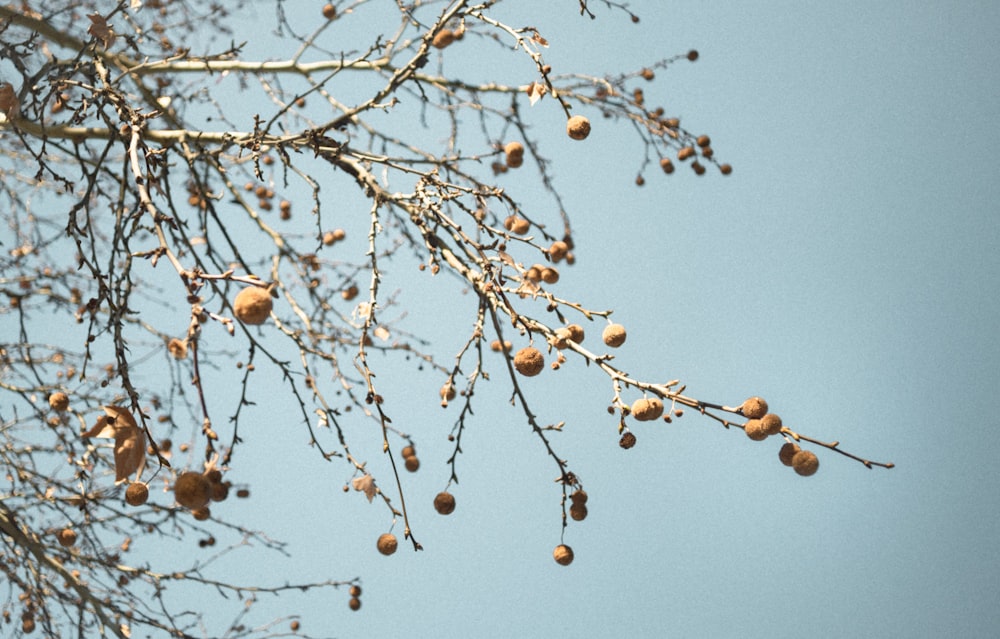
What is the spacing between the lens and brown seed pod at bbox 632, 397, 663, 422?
123 cm

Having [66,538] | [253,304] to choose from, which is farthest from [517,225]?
[66,538]

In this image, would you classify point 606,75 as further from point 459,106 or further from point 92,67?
point 92,67

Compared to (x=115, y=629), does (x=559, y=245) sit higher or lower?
higher

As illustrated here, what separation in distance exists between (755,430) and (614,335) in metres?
0.30

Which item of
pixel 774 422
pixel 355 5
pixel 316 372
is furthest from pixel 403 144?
pixel 774 422

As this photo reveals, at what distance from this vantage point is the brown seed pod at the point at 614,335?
136 cm

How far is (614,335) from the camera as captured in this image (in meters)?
1.36

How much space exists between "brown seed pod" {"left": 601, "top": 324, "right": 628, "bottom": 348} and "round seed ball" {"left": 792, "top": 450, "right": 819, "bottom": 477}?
35 centimetres

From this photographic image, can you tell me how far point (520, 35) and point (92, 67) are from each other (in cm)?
93

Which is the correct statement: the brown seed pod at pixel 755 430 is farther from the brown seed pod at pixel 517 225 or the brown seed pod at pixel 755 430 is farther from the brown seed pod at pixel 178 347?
the brown seed pod at pixel 178 347

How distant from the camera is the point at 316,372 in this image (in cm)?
274

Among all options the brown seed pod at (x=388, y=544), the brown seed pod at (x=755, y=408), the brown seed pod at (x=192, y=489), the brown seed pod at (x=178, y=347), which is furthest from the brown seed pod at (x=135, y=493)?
the brown seed pod at (x=755, y=408)

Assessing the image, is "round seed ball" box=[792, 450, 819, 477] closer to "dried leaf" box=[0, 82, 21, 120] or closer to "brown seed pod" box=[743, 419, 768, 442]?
"brown seed pod" box=[743, 419, 768, 442]

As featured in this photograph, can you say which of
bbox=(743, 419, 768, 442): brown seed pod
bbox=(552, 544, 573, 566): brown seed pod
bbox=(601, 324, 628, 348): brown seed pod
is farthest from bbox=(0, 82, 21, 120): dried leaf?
bbox=(743, 419, 768, 442): brown seed pod
